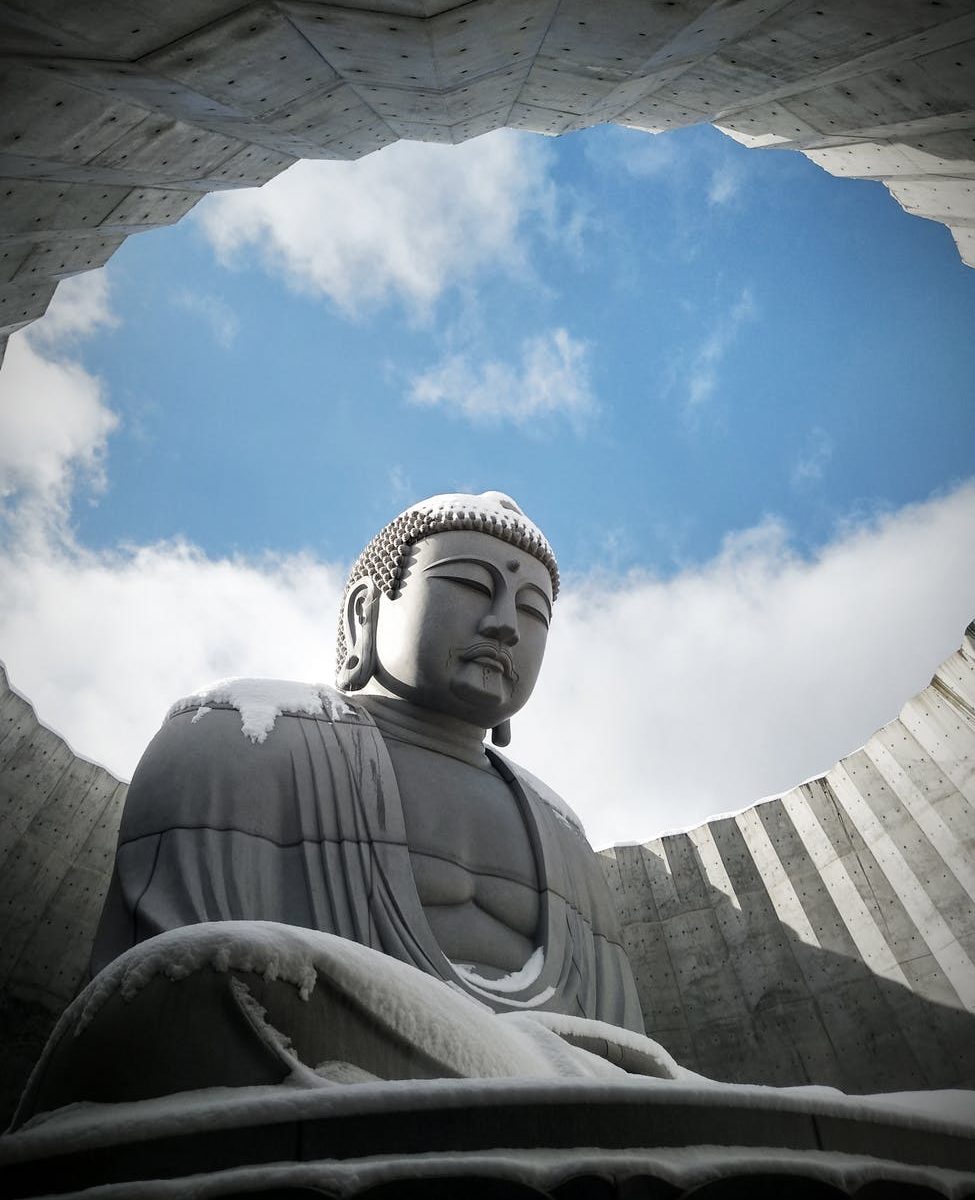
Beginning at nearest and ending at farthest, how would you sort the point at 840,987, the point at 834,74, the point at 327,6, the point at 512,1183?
the point at 512,1183, the point at 327,6, the point at 834,74, the point at 840,987

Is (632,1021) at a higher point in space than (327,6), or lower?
lower

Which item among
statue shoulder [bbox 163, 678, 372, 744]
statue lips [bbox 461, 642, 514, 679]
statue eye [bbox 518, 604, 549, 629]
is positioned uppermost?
statue eye [bbox 518, 604, 549, 629]

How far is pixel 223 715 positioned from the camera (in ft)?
14.3

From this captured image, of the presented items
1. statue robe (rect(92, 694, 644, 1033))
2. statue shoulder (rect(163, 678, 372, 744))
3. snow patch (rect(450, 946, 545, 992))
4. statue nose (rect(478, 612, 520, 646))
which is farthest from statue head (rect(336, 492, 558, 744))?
snow patch (rect(450, 946, 545, 992))

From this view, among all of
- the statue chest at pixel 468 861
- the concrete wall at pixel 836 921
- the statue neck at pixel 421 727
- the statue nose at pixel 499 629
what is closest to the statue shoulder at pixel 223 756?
the statue neck at pixel 421 727

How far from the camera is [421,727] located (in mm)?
5145

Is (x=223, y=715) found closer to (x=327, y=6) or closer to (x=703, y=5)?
(x=327, y=6)

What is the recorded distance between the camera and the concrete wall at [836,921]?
5.18 m

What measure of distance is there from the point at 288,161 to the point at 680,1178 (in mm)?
4078

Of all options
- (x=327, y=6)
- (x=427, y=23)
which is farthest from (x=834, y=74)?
(x=327, y=6)

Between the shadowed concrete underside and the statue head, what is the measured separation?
198 centimetres

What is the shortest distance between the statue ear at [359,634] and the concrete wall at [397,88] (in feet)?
7.69

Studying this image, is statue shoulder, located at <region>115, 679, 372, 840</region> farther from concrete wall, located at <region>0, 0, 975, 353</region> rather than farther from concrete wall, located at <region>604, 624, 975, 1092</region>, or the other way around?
concrete wall, located at <region>604, 624, 975, 1092</region>

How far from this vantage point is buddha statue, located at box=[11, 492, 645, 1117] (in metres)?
2.12
